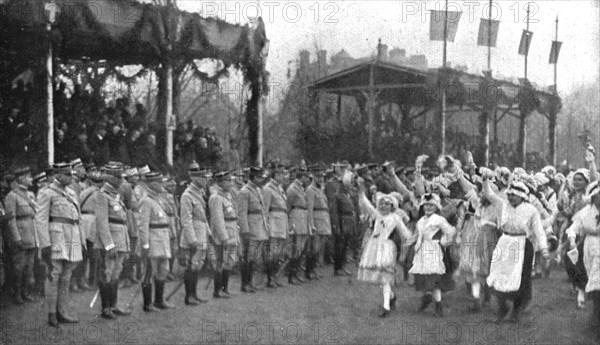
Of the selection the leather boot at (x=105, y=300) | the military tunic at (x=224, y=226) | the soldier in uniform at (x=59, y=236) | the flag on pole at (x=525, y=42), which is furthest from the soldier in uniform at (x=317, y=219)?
the soldier in uniform at (x=59, y=236)

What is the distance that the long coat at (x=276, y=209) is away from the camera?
8.12m

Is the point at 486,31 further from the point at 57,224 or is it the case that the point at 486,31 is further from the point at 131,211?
the point at 57,224

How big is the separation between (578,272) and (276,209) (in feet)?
11.6

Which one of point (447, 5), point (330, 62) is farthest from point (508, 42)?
point (330, 62)

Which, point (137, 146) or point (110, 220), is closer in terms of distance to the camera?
point (110, 220)

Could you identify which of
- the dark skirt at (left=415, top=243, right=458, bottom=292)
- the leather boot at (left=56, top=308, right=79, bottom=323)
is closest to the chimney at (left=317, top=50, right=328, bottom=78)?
the dark skirt at (left=415, top=243, right=458, bottom=292)

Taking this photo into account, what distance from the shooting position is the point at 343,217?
8.41 m

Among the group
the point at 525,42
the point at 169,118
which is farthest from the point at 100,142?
the point at 525,42

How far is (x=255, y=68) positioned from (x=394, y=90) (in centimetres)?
157

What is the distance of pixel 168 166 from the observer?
828 centimetres

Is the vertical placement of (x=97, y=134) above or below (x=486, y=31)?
below

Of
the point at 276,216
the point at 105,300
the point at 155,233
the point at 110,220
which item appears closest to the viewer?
the point at 105,300

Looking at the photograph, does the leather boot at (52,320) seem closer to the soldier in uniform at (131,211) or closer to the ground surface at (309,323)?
the ground surface at (309,323)

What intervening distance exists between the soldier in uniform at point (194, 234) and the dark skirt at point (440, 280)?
2.39 m
